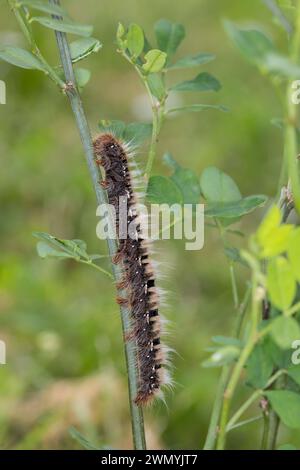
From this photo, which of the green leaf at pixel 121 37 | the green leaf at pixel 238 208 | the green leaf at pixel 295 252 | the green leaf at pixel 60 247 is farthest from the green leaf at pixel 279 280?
the green leaf at pixel 121 37

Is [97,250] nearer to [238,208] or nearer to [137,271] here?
[137,271]

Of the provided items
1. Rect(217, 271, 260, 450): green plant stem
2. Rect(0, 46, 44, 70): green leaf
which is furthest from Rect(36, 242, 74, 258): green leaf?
Rect(217, 271, 260, 450): green plant stem

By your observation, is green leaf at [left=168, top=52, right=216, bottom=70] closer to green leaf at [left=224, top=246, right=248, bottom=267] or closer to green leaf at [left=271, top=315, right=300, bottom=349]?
green leaf at [left=224, top=246, right=248, bottom=267]

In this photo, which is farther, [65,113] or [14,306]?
[65,113]

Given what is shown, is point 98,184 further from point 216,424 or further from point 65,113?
point 65,113

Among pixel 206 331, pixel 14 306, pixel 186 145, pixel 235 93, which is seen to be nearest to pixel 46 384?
pixel 14 306

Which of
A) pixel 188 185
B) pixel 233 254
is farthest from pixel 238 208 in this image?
pixel 188 185

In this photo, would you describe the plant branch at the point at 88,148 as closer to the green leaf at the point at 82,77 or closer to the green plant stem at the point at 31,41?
the green plant stem at the point at 31,41
